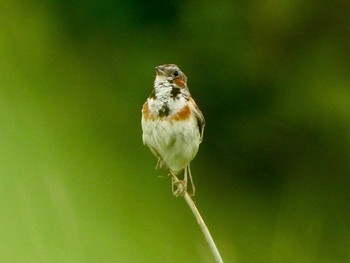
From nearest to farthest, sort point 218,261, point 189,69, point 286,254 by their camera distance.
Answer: point 218,261, point 286,254, point 189,69

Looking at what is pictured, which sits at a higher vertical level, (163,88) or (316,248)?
(163,88)

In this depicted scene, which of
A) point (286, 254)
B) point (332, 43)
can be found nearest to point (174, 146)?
point (286, 254)

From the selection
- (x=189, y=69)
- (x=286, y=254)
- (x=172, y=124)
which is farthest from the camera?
(x=189, y=69)

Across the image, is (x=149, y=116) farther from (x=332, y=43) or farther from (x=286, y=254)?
(x=332, y=43)

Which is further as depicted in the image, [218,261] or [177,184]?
[177,184]

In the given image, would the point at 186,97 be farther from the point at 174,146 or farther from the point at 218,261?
the point at 218,261

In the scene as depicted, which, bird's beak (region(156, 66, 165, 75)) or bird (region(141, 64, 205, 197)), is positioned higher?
bird's beak (region(156, 66, 165, 75))

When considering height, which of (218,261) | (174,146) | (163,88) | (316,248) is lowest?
(316,248)

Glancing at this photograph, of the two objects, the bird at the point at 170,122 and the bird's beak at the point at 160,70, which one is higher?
the bird's beak at the point at 160,70
